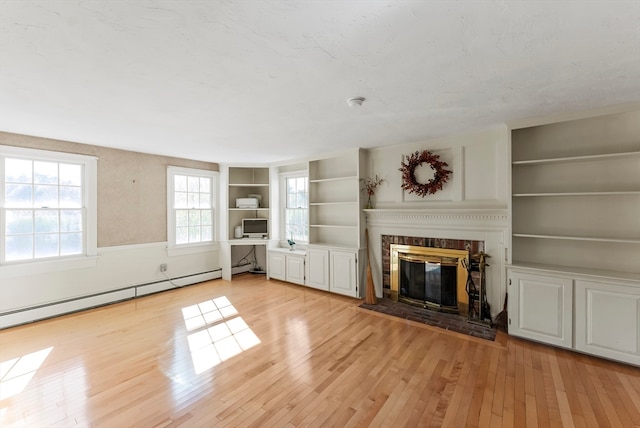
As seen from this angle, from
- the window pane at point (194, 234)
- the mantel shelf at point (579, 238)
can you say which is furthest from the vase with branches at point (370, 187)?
the window pane at point (194, 234)

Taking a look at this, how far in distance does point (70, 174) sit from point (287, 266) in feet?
12.0

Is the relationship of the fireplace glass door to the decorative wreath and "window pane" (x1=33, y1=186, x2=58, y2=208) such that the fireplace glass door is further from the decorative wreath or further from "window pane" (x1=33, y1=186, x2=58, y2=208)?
"window pane" (x1=33, y1=186, x2=58, y2=208)

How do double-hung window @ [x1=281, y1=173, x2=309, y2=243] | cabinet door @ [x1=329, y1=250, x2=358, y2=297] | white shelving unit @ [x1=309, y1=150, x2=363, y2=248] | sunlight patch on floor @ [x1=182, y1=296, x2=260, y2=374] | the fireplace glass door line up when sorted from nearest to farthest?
sunlight patch on floor @ [x1=182, y1=296, x2=260, y2=374], the fireplace glass door, cabinet door @ [x1=329, y1=250, x2=358, y2=297], white shelving unit @ [x1=309, y1=150, x2=363, y2=248], double-hung window @ [x1=281, y1=173, x2=309, y2=243]

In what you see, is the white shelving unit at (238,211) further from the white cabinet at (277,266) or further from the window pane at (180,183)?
the window pane at (180,183)

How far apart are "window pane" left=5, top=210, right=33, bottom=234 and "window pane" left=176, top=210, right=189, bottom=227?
6.39 ft

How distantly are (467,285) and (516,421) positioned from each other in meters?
1.88

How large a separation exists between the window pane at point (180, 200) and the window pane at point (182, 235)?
44 centimetres

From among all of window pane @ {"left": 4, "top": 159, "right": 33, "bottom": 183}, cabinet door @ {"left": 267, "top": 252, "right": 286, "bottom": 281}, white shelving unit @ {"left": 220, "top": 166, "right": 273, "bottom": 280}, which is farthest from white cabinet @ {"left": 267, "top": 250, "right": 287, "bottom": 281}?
window pane @ {"left": 4, "top": 159, "right": 33, "bottom": 183}

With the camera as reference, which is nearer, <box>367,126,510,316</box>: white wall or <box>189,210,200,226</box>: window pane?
<box>367,126,510,316</box>: white wall

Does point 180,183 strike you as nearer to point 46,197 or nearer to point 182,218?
point 182,218

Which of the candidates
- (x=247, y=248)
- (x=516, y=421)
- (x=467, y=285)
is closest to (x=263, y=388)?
(x=516, y=421)

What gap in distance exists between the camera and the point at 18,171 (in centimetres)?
354

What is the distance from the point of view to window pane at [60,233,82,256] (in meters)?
3.87

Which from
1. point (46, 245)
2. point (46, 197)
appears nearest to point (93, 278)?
point (46, 245)
